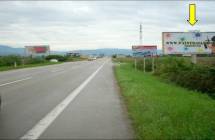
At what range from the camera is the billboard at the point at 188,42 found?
134 feet

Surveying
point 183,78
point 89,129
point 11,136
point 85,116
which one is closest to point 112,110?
point 85,116

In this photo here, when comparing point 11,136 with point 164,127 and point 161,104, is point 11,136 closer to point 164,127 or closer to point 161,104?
point 164,127

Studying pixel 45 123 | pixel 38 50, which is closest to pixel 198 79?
pixel 45 123

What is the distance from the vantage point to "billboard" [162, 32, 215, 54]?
40938 millimetres

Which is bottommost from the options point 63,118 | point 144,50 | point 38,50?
point 63,118

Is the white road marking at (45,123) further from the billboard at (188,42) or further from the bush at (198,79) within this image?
the billboard at (188,42)

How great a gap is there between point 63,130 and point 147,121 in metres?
2.02

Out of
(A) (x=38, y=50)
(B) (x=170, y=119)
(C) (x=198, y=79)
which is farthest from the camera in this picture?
(A) (x=38, y=50)

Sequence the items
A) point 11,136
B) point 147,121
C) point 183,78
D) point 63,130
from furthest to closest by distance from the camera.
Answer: point 183,78 → point 147,121 → point 63,130 → point 11,136

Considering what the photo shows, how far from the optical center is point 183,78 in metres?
24.7

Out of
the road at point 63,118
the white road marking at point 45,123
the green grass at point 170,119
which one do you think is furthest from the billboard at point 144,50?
the white road marking at point 45,123

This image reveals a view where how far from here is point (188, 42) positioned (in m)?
41.2

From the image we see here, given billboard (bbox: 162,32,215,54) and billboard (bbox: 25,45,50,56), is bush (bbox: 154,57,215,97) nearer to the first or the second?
billboard (bbox: 162,32,215,54)

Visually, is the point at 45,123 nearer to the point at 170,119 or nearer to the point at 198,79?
the point at 170,119
